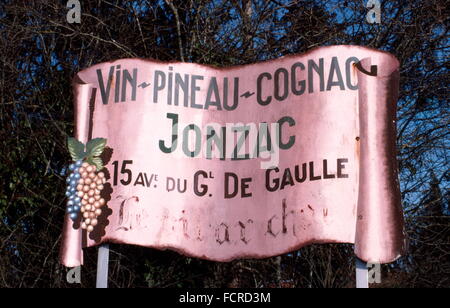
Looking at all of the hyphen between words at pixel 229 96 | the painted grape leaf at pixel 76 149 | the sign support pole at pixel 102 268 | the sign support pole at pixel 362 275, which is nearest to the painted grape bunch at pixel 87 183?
the painted grape leaf at pixel 76 149

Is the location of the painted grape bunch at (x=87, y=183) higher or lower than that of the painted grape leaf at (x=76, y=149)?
lower

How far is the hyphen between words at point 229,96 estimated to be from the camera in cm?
456

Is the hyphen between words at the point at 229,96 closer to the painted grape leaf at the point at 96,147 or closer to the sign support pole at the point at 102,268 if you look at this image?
the painted grape leaf at the point at 96,147

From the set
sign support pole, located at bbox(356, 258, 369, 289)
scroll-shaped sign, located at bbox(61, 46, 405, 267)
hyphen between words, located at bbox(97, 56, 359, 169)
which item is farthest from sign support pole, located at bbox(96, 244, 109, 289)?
sign support pole, located at bbox(356, 258, 369, 289)

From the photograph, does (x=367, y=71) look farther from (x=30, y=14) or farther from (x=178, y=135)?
(x=30, y=14)

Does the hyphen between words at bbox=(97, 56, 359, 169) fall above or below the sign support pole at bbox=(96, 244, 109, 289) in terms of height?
above

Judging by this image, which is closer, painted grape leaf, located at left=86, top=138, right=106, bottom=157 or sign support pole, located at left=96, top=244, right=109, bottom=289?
sign support pole, located at left=96, top=244, right=109, bottom=289

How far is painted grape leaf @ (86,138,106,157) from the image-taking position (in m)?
4.65

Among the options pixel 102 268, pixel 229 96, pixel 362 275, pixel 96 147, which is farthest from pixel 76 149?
pixel 362 275

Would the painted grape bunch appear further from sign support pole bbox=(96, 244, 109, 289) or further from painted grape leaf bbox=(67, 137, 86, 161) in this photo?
sign support pole bbox=(96, 244, 109, 289)

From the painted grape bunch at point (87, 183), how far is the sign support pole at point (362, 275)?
5.63 ft

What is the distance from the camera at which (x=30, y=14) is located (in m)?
6.86

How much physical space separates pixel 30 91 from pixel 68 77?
0.41 m
